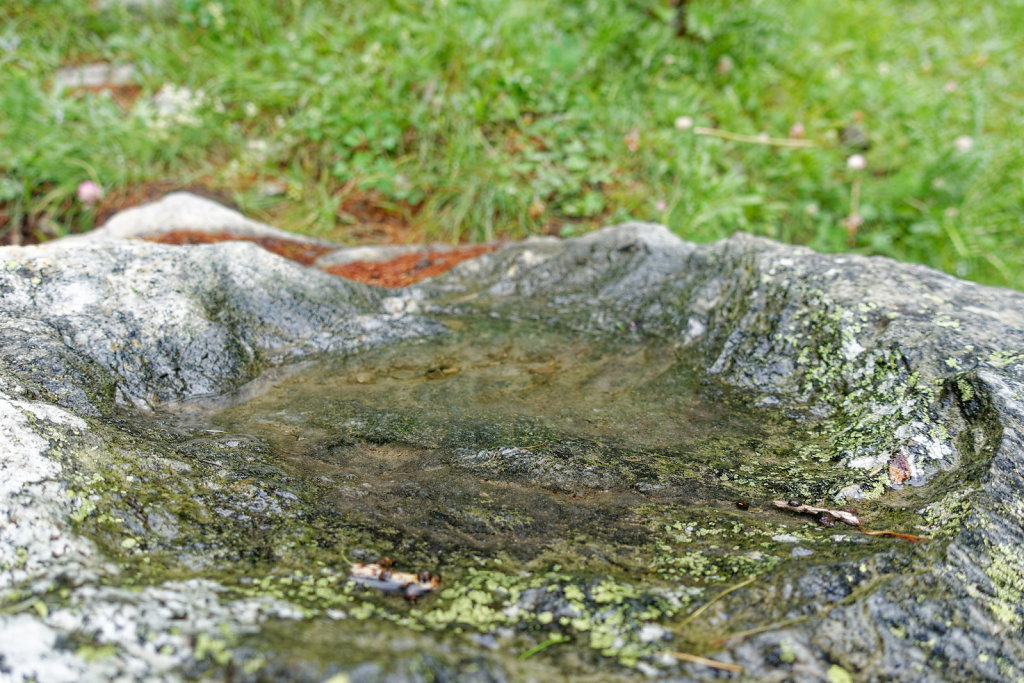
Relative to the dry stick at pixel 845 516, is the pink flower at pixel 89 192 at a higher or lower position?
lower

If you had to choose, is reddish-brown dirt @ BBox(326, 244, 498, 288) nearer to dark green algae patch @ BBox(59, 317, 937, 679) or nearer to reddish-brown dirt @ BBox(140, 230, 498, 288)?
reddish-brown dirt @ BBox(140, 230, 498, 288)

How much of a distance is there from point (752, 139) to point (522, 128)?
65.8 inches

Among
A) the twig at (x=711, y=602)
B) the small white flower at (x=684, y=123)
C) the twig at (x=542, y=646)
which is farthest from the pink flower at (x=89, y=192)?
the twig at (x=711, y=602)

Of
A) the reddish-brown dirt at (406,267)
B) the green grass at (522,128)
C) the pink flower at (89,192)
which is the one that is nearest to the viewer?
the reddish-brown dirt at (406,267)

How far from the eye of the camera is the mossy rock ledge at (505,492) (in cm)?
106

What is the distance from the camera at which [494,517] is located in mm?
1501

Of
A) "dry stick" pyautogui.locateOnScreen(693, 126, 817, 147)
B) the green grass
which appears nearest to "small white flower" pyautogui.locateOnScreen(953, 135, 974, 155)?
the green grass

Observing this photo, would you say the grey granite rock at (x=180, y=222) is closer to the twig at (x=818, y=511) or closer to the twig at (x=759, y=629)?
the twig at (x=818, y=511)

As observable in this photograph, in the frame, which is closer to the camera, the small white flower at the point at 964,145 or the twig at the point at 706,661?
the twig at the point at 706,661

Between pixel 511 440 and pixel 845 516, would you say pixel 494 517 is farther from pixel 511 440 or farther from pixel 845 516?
pixel 845 516

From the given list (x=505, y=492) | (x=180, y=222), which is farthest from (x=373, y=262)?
(x=505, y=492)

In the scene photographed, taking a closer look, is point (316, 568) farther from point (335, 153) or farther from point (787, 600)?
point (335, 153)

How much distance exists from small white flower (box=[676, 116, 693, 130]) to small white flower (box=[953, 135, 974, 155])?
1887 mm

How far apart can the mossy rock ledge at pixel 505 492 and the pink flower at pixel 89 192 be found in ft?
8.77
